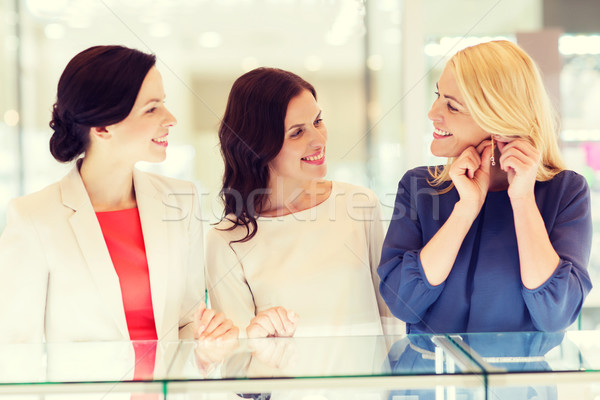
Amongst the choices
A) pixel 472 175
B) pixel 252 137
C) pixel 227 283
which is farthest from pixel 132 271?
pixel 472 175

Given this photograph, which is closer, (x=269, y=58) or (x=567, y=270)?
(x=567, y=270)

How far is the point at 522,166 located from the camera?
1276 millimetres

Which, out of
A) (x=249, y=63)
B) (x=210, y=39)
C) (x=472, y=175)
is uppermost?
(x=210, y=39)

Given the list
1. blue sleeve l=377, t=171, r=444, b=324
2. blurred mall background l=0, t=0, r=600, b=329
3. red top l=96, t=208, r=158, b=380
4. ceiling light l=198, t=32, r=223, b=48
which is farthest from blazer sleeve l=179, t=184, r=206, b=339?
ceiling light l=198, t=32, r=223, b=48

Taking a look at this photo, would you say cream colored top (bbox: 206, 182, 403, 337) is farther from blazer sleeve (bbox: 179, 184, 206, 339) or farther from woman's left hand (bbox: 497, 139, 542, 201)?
woman's left hand (bbox: 497, 139, 542, 201)

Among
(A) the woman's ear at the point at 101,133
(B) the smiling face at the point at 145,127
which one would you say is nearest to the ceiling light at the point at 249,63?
(B) the smiling face at the point at 145,127

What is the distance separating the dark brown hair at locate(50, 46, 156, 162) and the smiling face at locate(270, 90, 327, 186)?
0.41 m

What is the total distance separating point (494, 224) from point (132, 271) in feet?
2.97

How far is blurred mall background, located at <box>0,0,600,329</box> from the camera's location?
7.68 ft

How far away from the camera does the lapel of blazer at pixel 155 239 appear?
4.71ft

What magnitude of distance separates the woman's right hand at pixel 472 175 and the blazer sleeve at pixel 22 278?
102 cm

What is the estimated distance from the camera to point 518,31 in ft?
8.57

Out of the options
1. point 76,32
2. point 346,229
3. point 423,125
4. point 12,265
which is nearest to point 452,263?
point 346,229

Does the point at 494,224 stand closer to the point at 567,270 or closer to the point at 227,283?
the point at 567,270
